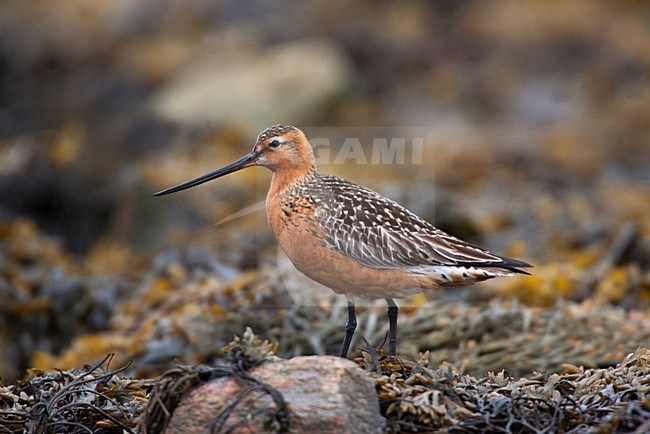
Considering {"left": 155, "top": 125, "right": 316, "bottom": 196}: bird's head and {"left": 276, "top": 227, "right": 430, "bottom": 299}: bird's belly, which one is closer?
{"left": 276, "top": 227, "right": 430, "bottom": 299}: bird's belly

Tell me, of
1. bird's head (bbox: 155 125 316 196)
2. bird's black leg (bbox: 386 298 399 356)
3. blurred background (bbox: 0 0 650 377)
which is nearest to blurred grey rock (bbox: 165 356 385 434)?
bird's black leg (bbox: 386 298 399 356)

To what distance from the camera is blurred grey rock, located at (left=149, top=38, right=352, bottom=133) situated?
10672 millimetres

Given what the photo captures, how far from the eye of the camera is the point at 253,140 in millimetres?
9953

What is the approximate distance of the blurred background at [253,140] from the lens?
19.3ft

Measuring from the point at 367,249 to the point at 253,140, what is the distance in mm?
6265

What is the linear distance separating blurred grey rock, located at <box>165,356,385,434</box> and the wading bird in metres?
0.67

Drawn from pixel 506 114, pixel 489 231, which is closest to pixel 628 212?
pixel 489 231

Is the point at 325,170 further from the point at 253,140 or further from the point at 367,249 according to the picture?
the point at 367,249

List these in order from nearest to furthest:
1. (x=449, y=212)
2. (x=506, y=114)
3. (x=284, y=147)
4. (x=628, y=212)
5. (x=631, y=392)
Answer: (x=631, y=392), (x=284, y=147), (x=449, y=212), (x=628, y=212), (x=506, y=114)

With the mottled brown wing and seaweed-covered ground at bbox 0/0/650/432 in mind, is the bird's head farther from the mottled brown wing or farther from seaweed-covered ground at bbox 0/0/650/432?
seaweed-covered ground at bbox 0/0/650/432

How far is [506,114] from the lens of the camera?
39.3 ft

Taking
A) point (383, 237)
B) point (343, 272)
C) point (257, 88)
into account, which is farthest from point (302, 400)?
point (257, 88)

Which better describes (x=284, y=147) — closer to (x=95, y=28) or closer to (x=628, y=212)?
(x=628, y=212)

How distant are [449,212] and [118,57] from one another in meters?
7.50
